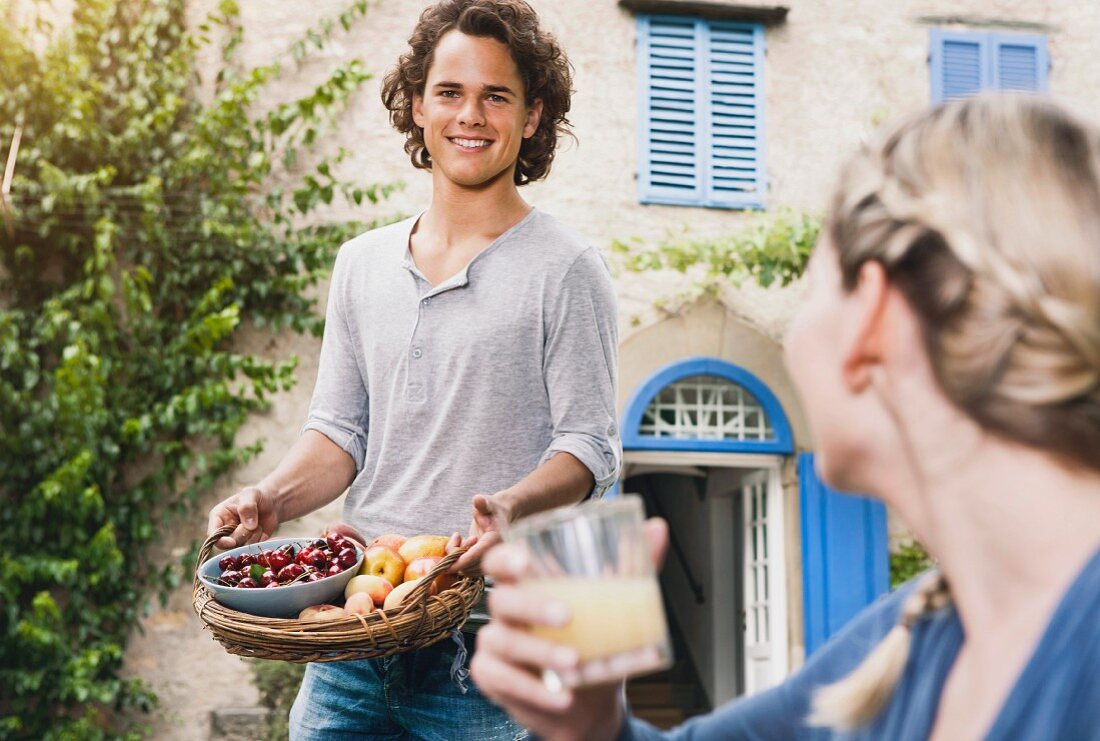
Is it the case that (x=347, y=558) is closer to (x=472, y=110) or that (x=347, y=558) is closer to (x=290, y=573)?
(x=290, y=573)

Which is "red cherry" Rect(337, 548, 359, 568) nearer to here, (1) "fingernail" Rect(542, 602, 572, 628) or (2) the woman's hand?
(2) the woman's hand

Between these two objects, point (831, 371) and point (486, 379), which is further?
point (486, 379)

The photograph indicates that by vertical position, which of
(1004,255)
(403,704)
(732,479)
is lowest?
(732,479)

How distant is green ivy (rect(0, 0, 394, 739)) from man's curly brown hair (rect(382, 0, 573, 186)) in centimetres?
417

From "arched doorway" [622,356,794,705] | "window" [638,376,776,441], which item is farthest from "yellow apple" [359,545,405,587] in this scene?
"window" [638,376,776,441]

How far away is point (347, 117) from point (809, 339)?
6849 mm

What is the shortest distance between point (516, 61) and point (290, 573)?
1.06 meters

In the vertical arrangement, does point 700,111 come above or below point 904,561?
above

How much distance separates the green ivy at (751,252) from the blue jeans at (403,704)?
5.11 meters

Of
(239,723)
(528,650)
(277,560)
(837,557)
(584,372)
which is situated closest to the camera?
(528,650)

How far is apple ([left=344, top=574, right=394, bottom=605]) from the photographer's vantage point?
191 centimetres

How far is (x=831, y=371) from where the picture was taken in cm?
95

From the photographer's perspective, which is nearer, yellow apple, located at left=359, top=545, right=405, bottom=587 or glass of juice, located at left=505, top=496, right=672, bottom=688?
glass of juice, located at left=505, top=496, right=672, bottom=688

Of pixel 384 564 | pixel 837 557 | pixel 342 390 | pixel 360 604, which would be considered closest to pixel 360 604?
pixel 360 604
